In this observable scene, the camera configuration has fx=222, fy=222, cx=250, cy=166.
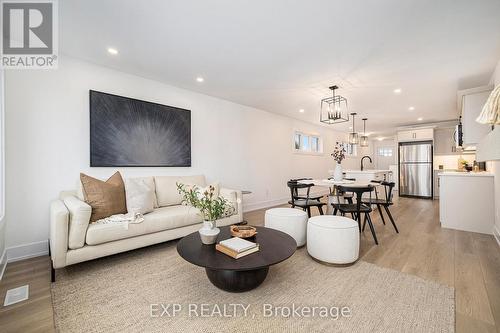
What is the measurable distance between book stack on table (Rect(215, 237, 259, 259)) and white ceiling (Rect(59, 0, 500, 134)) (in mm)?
2007

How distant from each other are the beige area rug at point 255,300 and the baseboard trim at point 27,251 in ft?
2.17

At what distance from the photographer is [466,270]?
2213mm

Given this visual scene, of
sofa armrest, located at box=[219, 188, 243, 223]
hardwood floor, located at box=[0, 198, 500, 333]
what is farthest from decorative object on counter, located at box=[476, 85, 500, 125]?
sofa armrest, located at box=[219, 188, 243, 223]

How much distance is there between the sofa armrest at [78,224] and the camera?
6.95ft

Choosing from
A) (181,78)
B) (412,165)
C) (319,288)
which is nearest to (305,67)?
(181,78)

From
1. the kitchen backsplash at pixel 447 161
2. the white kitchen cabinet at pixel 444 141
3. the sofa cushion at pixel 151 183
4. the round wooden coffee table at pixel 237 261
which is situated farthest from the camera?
the white kitchen cabinet at pixel 444 141

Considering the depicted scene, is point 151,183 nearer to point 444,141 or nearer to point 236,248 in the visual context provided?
point 236,248

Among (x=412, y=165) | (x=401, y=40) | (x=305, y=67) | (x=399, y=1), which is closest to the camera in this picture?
(x=399, y=1)

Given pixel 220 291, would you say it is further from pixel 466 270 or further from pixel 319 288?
pixel 466 270

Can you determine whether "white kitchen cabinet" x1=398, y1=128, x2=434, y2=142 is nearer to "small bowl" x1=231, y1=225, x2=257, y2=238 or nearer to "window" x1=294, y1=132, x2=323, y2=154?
"window" x1=294, y1=132, x2=323, y2=154

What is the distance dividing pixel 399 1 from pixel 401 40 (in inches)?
27.3

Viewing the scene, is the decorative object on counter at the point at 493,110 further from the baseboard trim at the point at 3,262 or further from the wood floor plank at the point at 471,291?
the baseboard trim at the point at 3,262

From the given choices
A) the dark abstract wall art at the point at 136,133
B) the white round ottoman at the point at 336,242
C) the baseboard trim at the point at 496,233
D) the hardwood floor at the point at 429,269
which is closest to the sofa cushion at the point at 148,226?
the hardwood floor at the point at 429,269

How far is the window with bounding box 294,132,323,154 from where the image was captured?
22.1 ft
